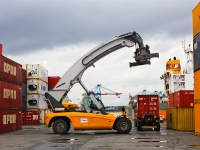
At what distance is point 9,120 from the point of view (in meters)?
27.2

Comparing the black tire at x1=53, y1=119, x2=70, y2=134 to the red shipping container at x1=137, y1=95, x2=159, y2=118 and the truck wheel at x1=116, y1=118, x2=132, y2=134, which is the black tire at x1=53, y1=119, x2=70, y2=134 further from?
the red shipping container at x1=137, y1=95, x2=159, y2=118

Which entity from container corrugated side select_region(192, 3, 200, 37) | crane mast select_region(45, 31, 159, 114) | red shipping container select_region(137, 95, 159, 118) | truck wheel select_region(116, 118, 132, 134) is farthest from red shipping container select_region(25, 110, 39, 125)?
container corrugated side select_region(192, 3, 200, 37)

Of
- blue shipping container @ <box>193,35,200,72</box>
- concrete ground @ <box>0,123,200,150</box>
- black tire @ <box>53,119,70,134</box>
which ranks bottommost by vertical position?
concrete ground @ <box>0,123,200,150</box>

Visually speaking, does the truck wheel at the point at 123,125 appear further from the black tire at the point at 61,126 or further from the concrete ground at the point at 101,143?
the black tire at the point at 61,126

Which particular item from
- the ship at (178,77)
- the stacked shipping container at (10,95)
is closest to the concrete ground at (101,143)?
the stacked shipping container at (10,95)

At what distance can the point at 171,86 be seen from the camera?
63844 millimetres

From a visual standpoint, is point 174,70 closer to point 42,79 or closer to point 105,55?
point 42,79

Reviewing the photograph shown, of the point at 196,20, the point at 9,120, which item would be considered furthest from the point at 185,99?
the point at 9,120

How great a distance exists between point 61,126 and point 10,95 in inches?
224

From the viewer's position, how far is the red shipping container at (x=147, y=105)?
29192mm

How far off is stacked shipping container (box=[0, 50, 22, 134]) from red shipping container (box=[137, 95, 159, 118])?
31.7 feet

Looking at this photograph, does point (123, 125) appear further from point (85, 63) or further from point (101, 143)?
point (101, 143)

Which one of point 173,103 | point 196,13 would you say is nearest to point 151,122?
point 173,103

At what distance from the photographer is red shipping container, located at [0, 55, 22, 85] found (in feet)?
84.7
